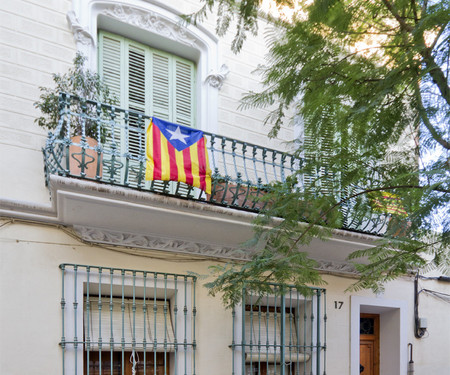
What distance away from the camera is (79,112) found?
236 inches

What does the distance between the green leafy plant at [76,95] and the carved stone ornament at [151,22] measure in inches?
40.0

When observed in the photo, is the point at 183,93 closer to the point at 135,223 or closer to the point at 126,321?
the point at 135,223

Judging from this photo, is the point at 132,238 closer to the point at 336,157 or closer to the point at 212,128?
the point at 212,128

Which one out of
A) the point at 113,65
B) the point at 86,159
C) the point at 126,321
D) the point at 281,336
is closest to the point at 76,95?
the point at 86,159

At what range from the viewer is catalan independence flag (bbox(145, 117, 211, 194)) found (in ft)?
19.2

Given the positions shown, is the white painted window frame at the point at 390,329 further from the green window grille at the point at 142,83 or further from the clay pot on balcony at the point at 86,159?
the clay pot on balcony at the point at 86,159

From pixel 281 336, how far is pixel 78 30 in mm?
4471

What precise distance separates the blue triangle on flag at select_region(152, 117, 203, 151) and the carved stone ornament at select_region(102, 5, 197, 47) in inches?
69.8

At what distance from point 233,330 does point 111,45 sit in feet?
12.9

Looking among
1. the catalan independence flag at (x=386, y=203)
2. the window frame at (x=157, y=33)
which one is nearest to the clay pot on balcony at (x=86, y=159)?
the window frame at (x=157, y=33)

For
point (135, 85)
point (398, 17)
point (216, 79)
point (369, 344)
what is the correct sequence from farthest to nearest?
1. point (369, 344)
2. point (216, 79)
3. point (135, 85)
4. point (398, 17)

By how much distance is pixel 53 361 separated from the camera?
18.5ft

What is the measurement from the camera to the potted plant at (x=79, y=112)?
18.5 ft

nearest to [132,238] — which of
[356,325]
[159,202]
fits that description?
[159,202]
